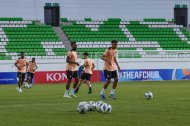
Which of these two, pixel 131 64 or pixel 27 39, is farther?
pixel 27 39

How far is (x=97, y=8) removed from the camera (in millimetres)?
61500

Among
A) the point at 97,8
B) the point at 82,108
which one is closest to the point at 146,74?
the point at 97,8

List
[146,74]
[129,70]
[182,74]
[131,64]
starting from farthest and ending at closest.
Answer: [182,74] → [146,74] → [131,64] → [129,70]

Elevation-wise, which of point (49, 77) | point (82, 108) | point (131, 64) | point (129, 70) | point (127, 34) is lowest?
point (49, 77)

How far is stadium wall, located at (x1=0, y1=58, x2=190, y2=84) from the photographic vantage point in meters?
47.1

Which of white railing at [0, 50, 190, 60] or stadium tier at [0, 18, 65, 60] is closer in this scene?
white railing at [0, 50, 190, 60]

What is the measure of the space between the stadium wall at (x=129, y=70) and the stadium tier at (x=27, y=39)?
8.26 feet

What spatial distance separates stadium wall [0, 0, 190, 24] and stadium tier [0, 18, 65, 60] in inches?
48.2

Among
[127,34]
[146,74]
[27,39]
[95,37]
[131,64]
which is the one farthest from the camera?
[127,34]

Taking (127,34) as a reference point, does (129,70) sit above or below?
below

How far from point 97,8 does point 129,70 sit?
12.3m

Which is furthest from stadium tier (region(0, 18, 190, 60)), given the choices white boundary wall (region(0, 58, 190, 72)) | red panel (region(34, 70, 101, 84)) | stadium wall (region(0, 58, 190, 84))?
red panel (region(34, 70, 101, 84))

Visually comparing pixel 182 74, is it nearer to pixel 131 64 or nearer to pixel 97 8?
pixel 131 64

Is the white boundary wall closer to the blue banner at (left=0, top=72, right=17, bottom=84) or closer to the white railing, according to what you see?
the white railing
